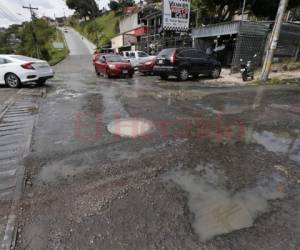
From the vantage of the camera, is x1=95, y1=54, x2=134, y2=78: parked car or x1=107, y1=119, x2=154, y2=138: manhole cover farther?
x1=95, y1=54, x2=134, y2=78: parked car

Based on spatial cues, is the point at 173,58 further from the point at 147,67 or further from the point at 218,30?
the point at 218,30

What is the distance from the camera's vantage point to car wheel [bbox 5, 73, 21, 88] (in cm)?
1110

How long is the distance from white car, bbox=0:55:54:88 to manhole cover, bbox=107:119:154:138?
7.23 m

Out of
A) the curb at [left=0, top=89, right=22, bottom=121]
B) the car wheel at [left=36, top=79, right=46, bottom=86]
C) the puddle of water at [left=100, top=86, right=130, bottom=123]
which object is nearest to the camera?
the puddle of water at [left=100, top=86, right=130, bottom=123]

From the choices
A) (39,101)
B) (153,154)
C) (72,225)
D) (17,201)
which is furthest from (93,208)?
(39,101)

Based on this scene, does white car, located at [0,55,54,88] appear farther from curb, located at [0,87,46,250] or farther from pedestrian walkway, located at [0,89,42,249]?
curb, located at [0,87,46,250]

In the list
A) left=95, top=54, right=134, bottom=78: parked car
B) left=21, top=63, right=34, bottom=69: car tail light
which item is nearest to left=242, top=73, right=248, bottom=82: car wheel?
left=95, top=54, right=134, bottom=78: parked car

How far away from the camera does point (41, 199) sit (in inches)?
114

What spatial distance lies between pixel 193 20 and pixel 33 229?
98.7 feet

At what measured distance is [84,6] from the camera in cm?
9312

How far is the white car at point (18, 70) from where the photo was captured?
35.5 ft

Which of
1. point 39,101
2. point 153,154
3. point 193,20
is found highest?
point 193,20

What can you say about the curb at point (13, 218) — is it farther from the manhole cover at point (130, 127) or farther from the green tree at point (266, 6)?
the green tree at point (266, 6)

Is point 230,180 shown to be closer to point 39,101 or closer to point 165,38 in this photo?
point 39,101
